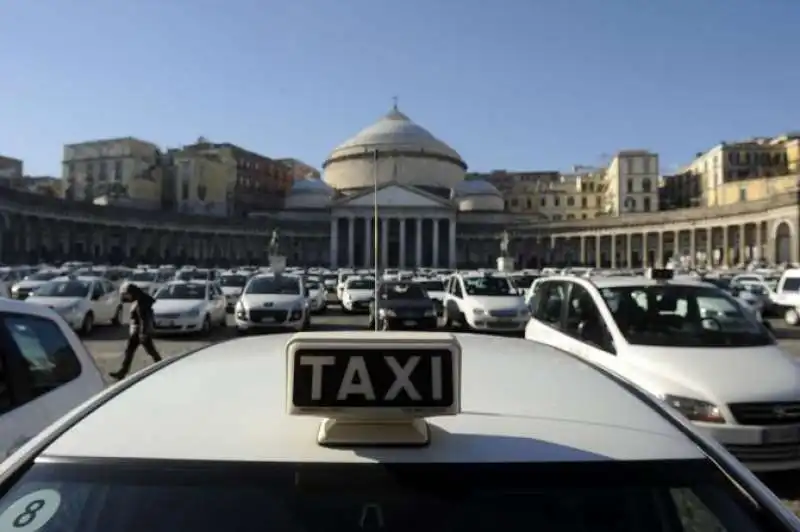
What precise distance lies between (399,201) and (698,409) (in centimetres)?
9771

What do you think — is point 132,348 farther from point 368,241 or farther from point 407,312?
point 368,241

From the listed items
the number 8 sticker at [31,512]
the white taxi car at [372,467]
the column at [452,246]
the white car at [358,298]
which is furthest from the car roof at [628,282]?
the column at [452,246]

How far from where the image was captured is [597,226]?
101 meters

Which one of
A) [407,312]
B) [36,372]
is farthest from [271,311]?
[36,372]

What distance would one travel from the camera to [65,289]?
2070 cm

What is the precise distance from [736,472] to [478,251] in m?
109

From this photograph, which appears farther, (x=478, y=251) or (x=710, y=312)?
(x=478, y=251)

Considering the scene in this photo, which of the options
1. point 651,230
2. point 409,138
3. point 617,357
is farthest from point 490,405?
point 409,138

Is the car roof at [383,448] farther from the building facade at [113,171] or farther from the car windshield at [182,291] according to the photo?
the building facade at [113,171]

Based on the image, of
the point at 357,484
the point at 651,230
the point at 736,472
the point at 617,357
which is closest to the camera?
the point at 357,484

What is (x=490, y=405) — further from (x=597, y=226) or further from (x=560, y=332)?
(x=597, y=226)

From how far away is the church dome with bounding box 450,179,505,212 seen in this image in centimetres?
11741

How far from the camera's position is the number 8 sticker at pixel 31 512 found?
1.60 meters

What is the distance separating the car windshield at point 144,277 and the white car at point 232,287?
436 cm
